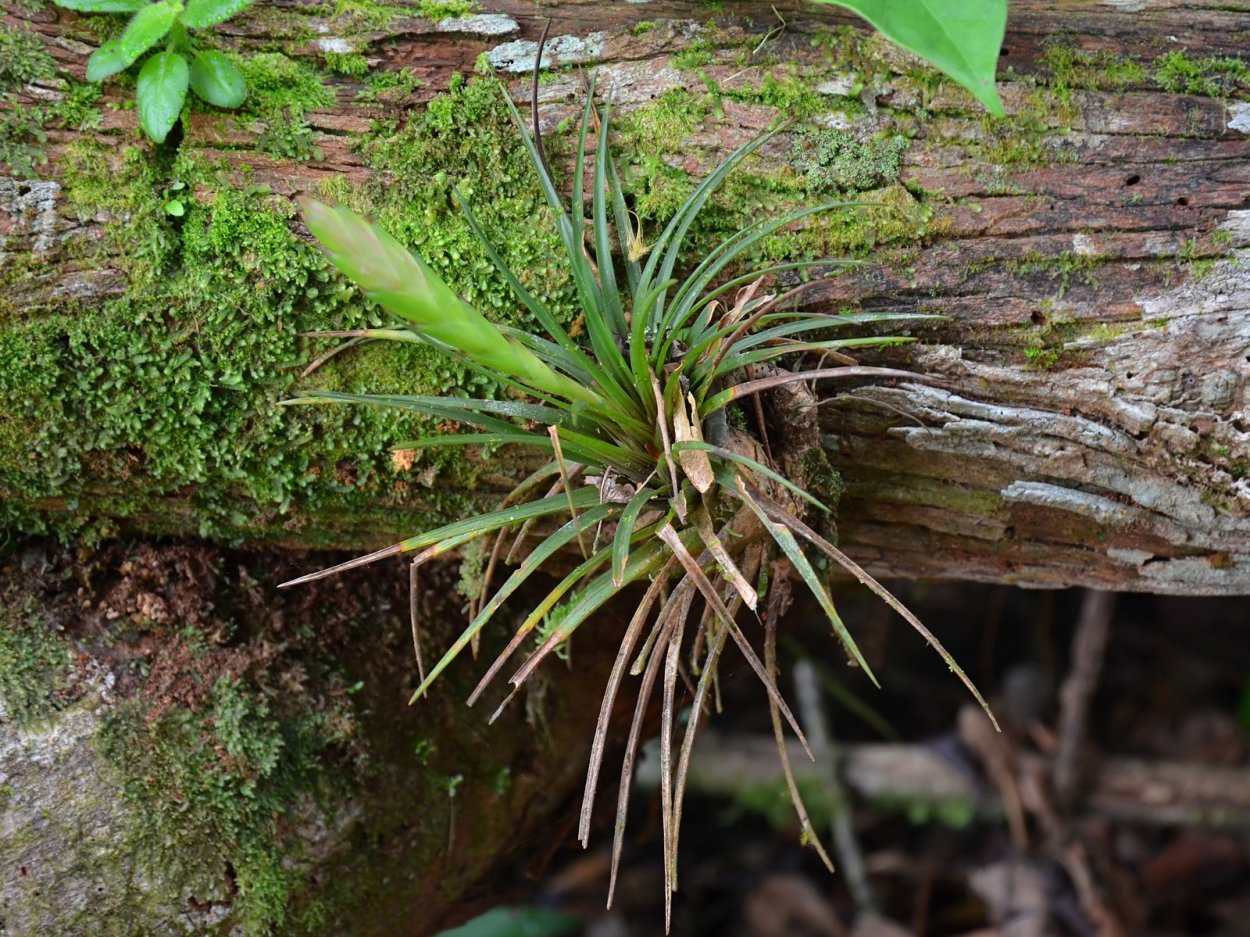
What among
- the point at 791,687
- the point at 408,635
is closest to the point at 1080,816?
the point at 791,687

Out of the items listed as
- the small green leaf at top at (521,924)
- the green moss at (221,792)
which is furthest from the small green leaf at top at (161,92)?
the small green leaf at top at (521,924)

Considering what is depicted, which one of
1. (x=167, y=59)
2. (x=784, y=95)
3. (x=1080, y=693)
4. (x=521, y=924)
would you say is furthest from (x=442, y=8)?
(x=1080, y=693)

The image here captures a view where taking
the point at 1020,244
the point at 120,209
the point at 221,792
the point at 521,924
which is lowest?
the point at 521,924

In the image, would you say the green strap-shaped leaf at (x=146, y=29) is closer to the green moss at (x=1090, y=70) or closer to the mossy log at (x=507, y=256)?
the mossy log at (x=507, y=256)

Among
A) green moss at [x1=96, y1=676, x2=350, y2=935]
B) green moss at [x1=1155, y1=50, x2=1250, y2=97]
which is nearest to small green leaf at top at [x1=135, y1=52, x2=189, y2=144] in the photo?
green moss at [x1=96, y1=676, x2=350, y2=935]

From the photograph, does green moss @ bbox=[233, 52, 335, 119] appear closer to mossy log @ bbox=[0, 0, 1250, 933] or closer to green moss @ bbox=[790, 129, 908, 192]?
mossy log @ bbox=[0, 0, 1250, 933]

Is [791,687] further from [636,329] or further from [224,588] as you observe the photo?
[636,329]

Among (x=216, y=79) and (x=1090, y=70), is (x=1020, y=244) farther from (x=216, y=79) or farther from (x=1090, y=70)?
(x=216, y=79)
